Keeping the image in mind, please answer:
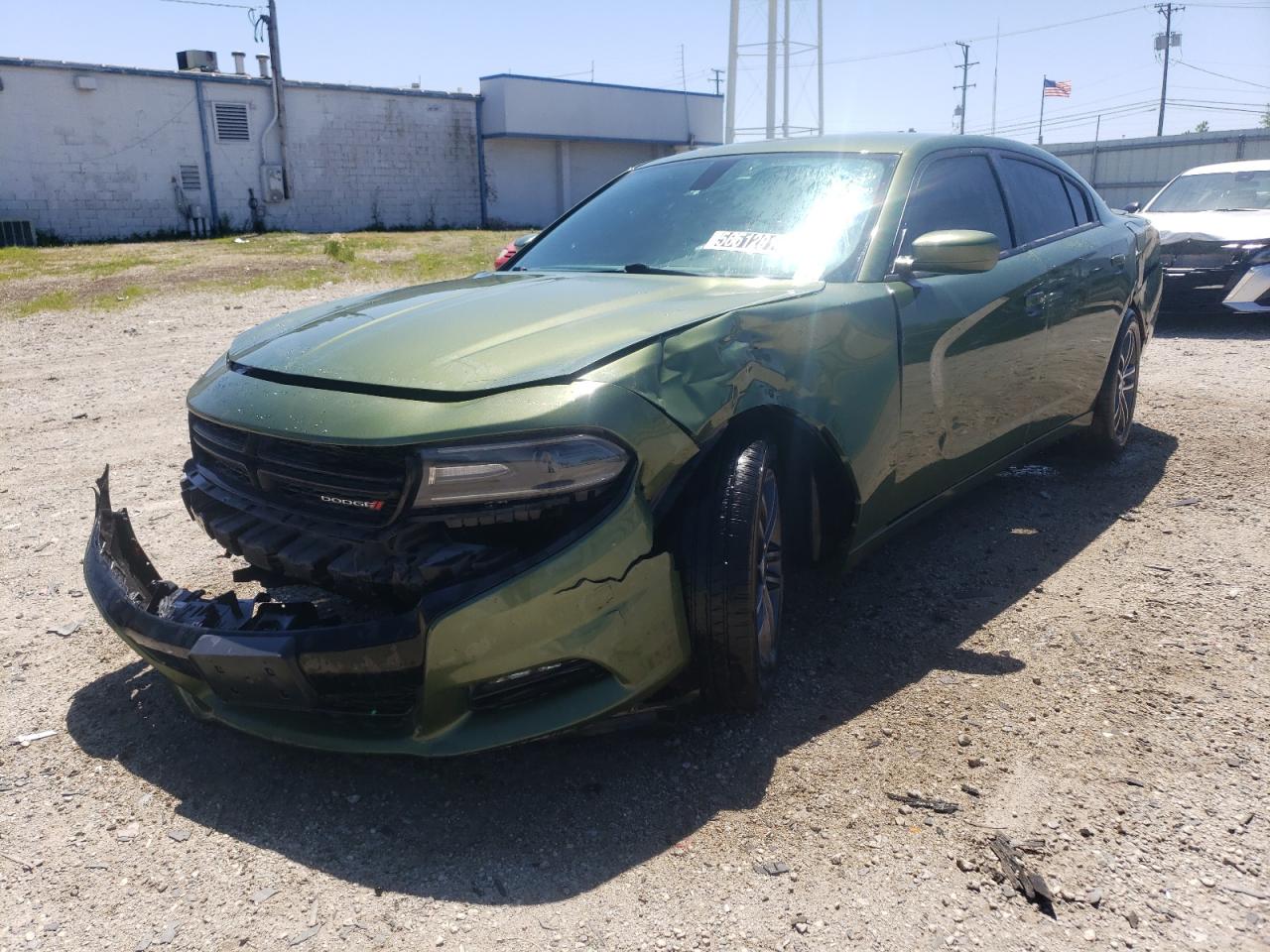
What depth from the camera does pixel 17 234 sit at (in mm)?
22562

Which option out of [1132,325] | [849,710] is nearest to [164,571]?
[849,710]

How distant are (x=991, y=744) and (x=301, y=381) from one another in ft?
6.68

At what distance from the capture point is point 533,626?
2.26 meters

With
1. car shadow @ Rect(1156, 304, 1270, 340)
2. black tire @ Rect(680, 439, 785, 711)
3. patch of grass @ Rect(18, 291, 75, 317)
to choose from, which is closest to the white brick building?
patch of grass @ Rect(18, 291, 75, 317)

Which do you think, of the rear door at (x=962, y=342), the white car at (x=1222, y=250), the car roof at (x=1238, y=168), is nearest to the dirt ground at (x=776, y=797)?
the rear door at (x=962, y=342)

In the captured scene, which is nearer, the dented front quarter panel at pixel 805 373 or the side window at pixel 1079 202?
the dented front quarter panel at pixel 805 373

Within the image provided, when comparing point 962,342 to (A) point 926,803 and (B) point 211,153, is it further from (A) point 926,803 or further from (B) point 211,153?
(B) point 211,153

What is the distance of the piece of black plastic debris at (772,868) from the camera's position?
225 cm

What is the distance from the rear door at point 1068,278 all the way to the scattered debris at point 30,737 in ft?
12.3

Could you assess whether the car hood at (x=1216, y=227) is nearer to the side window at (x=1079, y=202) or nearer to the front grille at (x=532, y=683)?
the side window at (x=1079, y=202)

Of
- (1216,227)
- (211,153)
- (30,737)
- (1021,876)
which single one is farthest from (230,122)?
(1021,876)

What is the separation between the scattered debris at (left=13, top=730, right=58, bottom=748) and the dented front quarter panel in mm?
1853

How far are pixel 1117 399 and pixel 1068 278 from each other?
1.08 meters

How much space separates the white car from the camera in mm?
9367
